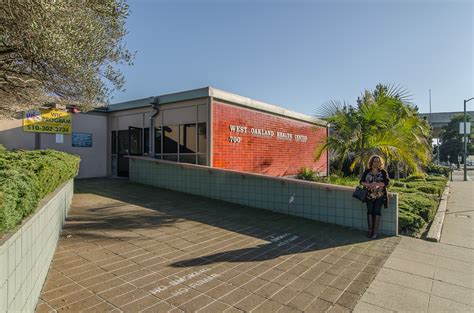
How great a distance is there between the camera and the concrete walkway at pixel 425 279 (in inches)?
142

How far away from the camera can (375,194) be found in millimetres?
6324

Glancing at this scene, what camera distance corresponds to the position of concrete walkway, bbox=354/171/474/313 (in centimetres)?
360

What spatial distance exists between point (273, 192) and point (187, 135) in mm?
A: 5041

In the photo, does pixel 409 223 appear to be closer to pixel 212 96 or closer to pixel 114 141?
pixel 212 96

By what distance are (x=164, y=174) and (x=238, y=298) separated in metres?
8.31

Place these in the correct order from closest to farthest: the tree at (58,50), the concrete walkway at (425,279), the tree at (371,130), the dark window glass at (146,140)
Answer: the concrete walkway at (425,279) < the tree at (58,50) < the tree at (371,130) < the dark window glass at (146,140)

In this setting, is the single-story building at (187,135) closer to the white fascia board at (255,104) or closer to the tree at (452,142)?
the white fascia board at (255,104)

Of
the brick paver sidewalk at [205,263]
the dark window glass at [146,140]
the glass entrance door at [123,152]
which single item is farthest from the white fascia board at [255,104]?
the glass entrance door at [123,152]

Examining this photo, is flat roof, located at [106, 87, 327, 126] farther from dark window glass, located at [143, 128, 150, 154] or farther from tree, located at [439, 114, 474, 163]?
tree, located at [439, 114, 474, 163]

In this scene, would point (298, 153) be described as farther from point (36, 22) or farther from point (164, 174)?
point (36, 22)

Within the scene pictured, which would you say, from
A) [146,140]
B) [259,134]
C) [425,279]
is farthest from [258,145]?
[425,279]

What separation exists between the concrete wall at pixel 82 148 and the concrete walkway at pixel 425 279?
1333 centimetres

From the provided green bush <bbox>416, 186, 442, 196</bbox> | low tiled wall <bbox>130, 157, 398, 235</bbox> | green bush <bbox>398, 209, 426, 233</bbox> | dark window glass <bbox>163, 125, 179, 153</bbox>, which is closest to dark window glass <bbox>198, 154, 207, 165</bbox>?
low tiled wall <bbox>130, 157, 398, 235</bbox>

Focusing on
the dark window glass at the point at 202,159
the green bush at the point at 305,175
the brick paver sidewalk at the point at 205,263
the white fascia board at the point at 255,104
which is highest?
the white fascia board at the point at 255,104
